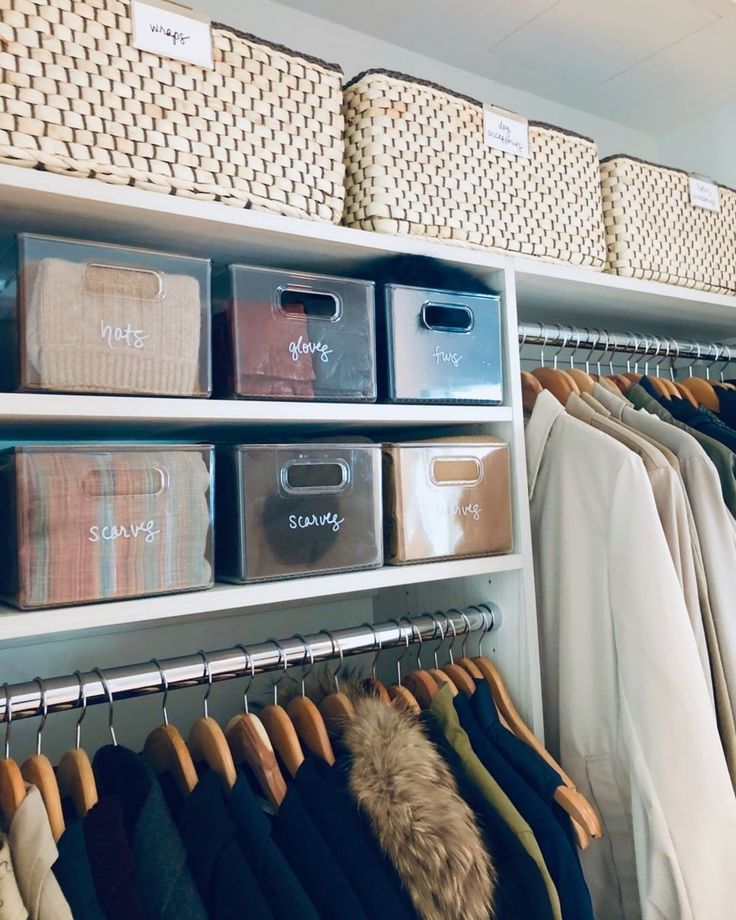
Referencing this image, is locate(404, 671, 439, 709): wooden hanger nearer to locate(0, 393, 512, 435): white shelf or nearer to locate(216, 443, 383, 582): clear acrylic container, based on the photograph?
locate(216, 443, 383, 582): clear acrylic container

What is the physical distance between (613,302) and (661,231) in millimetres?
153

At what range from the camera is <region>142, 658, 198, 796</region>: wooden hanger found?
2.96 feet

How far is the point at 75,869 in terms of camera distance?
0.76 metres

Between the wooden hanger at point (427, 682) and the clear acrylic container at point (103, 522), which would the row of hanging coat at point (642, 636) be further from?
the clear acrylic container at point (103, 522)

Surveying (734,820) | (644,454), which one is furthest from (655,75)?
(734,820)

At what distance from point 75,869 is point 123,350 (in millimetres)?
546

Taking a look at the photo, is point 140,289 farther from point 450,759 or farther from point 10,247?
point 450,759

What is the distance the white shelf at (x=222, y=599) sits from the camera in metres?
0.82

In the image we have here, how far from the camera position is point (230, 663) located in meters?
1.01

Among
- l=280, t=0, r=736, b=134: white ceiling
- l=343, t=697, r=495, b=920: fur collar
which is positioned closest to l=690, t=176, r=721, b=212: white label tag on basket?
l=280, t=0, r=736, b=134: white ceiling

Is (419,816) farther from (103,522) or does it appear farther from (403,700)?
(103,522)

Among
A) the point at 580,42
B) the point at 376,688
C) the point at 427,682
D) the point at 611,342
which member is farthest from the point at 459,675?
the point at 580,42

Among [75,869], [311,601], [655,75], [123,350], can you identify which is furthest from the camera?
[655,75]

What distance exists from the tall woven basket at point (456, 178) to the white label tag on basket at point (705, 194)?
1.00ft
